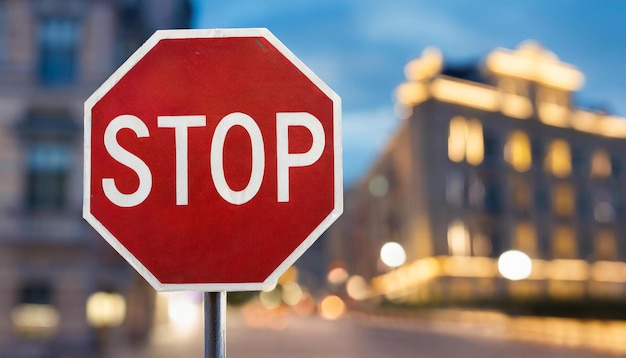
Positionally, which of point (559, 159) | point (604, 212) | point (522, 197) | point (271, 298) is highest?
point (559, 159)

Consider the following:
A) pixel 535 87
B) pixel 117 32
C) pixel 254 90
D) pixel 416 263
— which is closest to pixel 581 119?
pixel 535 87

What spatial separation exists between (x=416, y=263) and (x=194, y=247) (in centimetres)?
5551

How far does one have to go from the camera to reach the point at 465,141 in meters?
55.8

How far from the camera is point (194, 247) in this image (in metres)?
1.69

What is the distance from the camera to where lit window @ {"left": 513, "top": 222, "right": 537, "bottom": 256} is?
56.9m

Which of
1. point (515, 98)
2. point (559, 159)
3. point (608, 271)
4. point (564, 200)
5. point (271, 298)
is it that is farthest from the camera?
point (271, 298)

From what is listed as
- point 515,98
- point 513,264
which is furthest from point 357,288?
point 513,264

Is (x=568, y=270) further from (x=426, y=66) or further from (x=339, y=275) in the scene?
(x=339, y=275)

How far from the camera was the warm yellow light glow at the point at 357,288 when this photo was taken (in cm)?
8271

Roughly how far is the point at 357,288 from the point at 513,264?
37.2 meters

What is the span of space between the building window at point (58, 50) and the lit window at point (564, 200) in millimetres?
44300

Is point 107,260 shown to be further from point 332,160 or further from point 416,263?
point 416,263

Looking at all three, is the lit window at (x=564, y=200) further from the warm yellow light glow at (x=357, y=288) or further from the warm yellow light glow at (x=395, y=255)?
the warm yellow light glow at (x=357, y=288)

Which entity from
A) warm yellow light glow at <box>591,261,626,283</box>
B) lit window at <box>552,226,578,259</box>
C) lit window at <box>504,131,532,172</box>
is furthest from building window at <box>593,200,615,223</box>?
lit window at <box>504,131,532,172</box>
